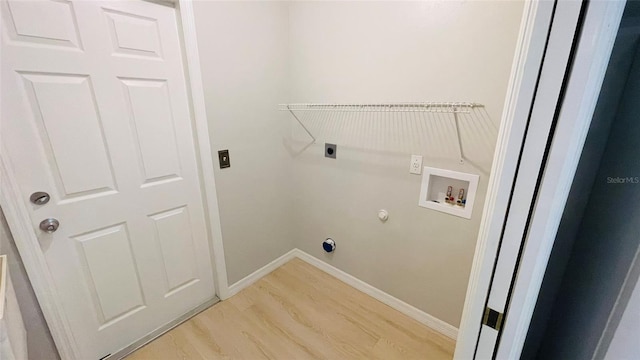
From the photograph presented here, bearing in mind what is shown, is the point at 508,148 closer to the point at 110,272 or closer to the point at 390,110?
the point at 390,110

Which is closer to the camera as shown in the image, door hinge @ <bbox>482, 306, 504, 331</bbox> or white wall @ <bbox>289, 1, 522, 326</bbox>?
door hinge @ <bbox>482, 306, 504, 331</bbox>

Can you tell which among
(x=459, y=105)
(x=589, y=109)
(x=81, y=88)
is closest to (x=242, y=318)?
(x=81, y=88)

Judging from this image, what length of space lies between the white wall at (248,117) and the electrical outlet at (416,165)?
42.0 inches

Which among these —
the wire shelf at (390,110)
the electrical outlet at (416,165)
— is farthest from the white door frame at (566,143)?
the electrical outlet at (416,165)

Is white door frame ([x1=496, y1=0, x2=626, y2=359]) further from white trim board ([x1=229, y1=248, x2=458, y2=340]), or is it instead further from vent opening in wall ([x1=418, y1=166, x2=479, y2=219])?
white trim board ([x1=229, y1=248, x2=458, y2=340])

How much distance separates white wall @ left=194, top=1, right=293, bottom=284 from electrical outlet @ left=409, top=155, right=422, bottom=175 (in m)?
1.07

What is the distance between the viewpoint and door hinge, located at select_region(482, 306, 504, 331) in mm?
576

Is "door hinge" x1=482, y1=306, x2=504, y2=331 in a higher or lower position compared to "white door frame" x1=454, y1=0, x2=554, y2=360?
lower

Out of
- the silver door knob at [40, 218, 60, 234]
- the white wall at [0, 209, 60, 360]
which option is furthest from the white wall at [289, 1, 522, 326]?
the white wall at [0, 209, 60, 360]

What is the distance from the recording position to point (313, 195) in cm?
219

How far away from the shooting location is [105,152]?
4.28ft

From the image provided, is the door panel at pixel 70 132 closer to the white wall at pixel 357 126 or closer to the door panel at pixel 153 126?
the door panel at pixel 153 126

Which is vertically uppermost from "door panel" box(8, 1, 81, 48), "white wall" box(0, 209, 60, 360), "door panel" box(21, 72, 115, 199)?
"door panel" box(8, 1, 81, 48)

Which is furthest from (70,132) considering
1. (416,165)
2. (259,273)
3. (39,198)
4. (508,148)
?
(416,165)
